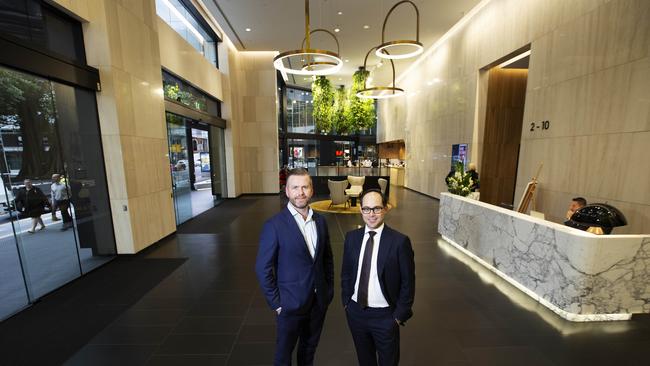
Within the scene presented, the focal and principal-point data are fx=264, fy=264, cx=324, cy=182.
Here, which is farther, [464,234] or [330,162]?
[330,162]

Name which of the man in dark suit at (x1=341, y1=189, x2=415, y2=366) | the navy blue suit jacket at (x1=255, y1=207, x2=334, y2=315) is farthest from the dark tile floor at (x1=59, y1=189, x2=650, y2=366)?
the navy blue suit jacket at (x1=255, y1=207, x2=334, y2=315)

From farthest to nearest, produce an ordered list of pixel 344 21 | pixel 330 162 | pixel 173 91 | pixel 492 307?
pixel 330 162 → pixel 344 21 → pixel 173 91 → pixel 492 307

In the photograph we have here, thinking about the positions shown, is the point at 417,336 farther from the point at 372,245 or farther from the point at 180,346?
the point at 180,346

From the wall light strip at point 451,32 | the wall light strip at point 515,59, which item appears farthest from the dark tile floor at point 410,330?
the wall light strip at point 451,32

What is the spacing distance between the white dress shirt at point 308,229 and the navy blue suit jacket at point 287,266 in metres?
0.03

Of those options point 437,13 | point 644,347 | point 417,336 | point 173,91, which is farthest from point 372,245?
point 437,13

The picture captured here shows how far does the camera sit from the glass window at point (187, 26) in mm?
6754

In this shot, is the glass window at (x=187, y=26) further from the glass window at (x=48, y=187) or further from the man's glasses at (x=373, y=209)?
the man's glasses at (x=373, y=209)

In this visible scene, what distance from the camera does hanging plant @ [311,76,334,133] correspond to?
15.4 meters

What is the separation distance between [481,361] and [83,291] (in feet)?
16.9

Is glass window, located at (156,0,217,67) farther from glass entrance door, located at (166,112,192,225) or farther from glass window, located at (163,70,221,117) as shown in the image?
glass entrance door, located at (166,112,192,225)

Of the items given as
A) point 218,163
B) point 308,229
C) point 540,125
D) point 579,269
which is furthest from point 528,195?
point 218,163

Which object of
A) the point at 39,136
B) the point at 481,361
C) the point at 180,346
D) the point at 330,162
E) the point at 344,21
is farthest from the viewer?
the point at 330,162

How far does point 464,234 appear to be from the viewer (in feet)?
16.5
